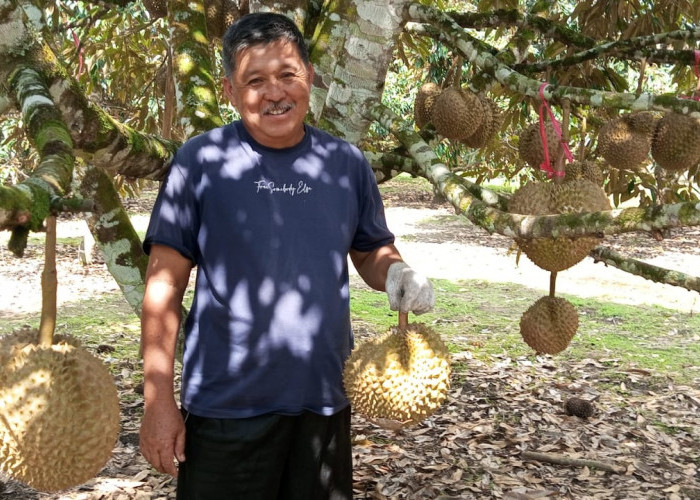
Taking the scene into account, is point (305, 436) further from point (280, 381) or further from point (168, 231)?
point (168, 231)

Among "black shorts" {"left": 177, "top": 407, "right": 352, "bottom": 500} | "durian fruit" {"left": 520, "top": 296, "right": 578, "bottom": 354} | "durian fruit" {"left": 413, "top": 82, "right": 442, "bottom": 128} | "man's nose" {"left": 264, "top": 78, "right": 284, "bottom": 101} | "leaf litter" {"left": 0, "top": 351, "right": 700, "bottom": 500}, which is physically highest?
"durian fruit" {"left": 413, "top": 82, "right": 442, "bottom": 128}

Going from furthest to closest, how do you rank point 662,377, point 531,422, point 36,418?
point 662,377 < point 531,422 < point 36,418

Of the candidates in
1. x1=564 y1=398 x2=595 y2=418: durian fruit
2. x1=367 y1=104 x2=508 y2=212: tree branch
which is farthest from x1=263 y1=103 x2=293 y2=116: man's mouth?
x1=564 y1=398 x2=595 y2=418: durian fruit

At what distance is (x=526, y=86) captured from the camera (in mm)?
2252

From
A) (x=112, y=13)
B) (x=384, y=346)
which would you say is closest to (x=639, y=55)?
(x=384, y=346)

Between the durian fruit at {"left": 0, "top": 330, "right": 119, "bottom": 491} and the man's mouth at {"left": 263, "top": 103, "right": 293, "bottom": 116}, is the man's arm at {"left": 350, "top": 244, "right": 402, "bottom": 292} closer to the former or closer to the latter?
the man's mouth at {"left": 263, "top": 103, "right": 293, "bottom": 116}

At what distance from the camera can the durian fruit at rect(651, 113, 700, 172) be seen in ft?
8.11

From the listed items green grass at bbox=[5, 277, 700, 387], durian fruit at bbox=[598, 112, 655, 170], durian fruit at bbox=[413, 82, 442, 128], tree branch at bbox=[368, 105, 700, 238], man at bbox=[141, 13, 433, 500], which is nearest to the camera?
tree branch at bbox=[368, 105, 700, 238]

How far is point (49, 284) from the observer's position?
137 centimetres

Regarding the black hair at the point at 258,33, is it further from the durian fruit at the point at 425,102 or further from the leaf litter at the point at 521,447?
the leaf litter at the point at 521,447

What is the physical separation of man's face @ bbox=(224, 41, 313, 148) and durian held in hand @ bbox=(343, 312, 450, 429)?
604mm

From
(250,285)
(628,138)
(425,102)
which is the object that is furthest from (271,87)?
(425,102)

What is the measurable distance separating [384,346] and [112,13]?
12.6 feet

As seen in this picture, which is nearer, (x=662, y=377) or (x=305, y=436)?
(x=305, y=436)
